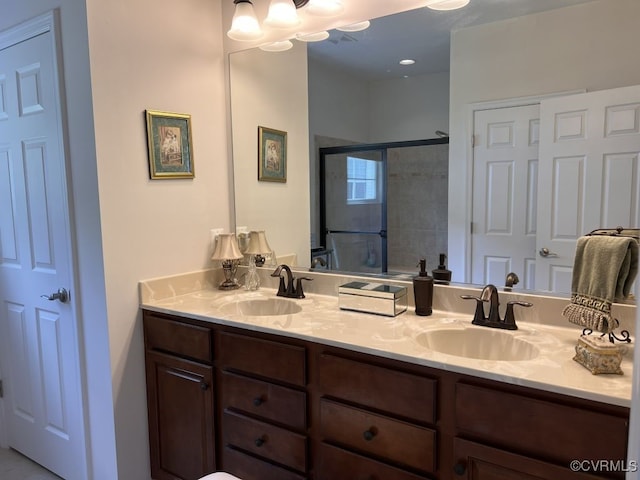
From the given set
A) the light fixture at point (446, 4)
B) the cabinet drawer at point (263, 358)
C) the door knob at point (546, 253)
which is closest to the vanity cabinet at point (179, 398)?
the cabinet drawer at point (263, 358)

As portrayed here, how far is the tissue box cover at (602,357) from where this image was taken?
3.82ft

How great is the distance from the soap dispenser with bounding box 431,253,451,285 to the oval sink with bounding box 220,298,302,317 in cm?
62

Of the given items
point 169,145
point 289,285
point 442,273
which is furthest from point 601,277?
point 169,145

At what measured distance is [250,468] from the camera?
176 centimetres

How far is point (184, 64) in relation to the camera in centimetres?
222

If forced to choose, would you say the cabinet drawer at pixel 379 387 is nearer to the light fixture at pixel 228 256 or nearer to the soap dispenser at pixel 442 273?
the soap dispenser at pixel 442 273

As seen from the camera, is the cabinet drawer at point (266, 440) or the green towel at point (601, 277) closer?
the green towel at point (601, 277)

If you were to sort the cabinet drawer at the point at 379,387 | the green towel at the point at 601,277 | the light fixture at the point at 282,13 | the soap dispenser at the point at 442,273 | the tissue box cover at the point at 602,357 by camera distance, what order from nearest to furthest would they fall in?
the tissue box cover at the point at 602,357
the cabinet drawer at the point at 379,387
the green towel at the point at 601,277
the soap dispenser at the point at 442,273
the light fixture at the point at 282,13

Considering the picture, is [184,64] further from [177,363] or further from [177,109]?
[177,363]

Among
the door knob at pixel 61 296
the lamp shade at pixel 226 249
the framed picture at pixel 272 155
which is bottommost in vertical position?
the door knob at pixel 61 296

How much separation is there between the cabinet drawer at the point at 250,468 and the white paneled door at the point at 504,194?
105 cm

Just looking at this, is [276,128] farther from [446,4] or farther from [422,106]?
[446,4]

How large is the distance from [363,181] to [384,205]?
0.17 metres

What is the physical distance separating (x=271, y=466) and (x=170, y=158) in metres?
1.45
